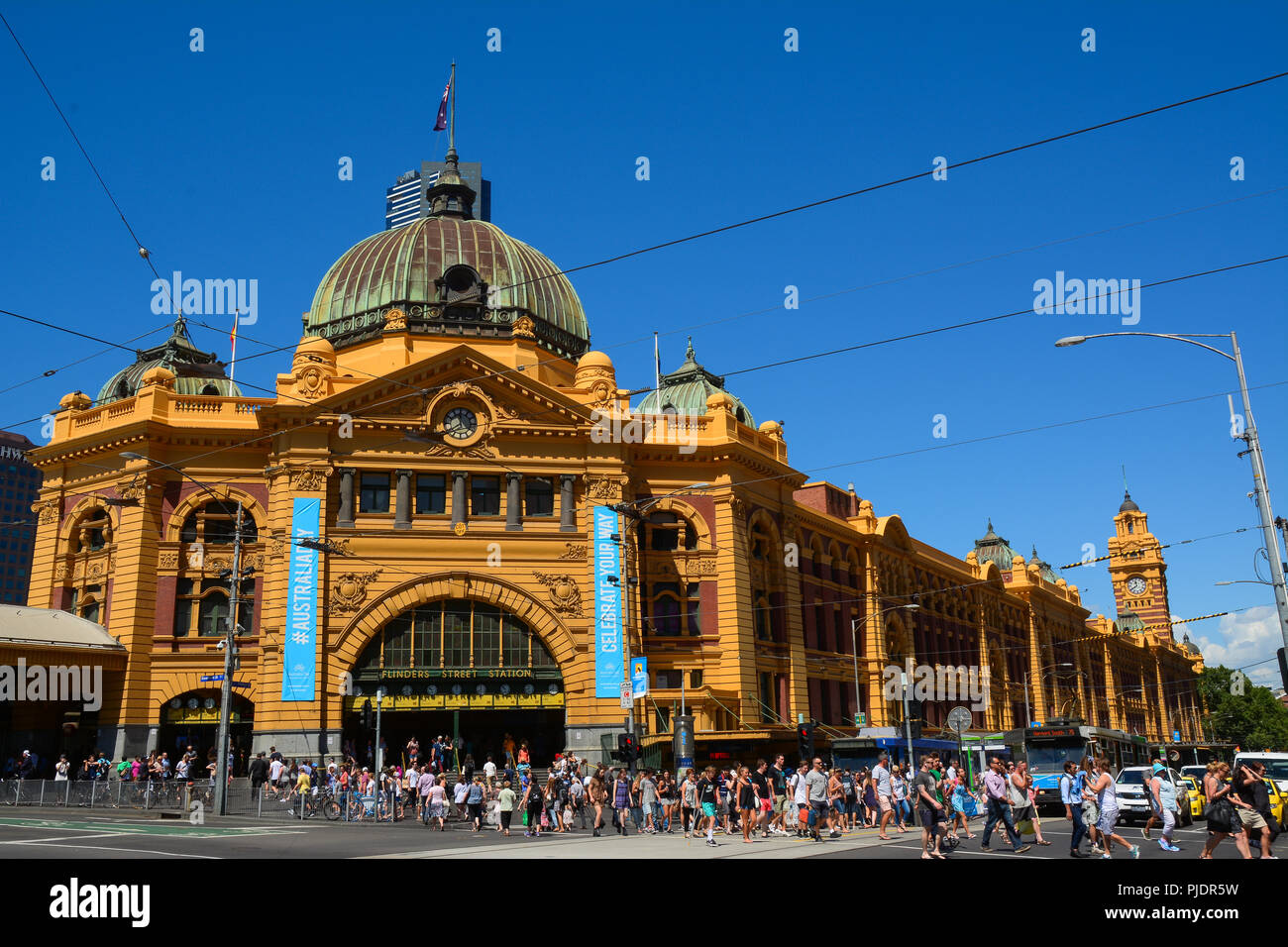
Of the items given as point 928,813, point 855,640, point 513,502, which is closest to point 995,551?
point 855,640

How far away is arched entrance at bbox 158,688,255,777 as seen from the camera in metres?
44.2

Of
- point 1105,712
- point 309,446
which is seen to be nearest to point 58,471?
point 309,446

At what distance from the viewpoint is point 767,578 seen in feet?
175

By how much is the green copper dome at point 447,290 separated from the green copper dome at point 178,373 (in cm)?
534

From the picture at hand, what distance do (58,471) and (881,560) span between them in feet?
144

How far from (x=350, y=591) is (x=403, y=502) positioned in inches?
164

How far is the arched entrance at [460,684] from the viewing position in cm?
4384

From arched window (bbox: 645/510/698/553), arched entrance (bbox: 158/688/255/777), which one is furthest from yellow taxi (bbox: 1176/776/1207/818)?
arched entrance (bbox: 158/688/255/777)

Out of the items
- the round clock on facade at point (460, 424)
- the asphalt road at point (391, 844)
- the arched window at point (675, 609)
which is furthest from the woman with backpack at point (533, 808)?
the round clock on facade at point (460, 424)

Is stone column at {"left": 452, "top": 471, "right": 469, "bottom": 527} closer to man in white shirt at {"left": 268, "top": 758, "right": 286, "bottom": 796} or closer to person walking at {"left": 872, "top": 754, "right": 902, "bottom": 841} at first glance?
man in white shirt at {"left": 268, "top": 758, "right": 286, "bottom": 796}

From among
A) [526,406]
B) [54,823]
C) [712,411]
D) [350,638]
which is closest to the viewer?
[54,823]

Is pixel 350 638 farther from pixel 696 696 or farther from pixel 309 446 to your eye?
pixel 696 696

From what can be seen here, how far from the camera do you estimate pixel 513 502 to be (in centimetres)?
4669

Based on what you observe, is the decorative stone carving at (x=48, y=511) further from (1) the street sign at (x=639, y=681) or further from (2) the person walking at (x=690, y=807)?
(2) the person walking at (x=690, y=807)
